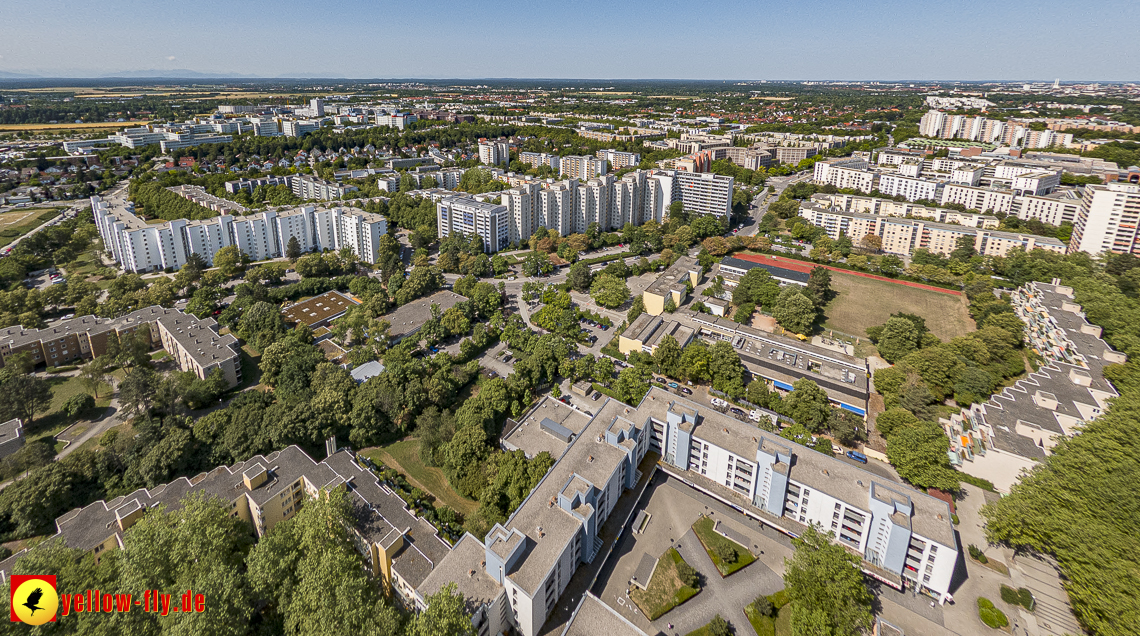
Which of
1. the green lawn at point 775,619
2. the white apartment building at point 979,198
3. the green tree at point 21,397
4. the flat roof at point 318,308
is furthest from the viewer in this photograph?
the white apartment building at point 979,198

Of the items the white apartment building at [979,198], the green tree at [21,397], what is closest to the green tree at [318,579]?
the green tree at [21,397]

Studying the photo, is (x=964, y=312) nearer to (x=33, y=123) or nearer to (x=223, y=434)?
(x=223, y=434)

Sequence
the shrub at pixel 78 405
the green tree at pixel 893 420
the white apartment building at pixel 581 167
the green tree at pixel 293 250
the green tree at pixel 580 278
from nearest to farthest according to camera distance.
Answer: the green tree at pixel 893 420, the shrub at pixel 78 405, the green tree at pixel 580 278, the green tree at pixel 293 250, the white apartment building at pixel 581 167

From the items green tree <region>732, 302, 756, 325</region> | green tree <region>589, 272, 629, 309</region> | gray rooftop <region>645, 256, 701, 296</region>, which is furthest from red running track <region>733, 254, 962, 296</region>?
green tree <region>589, 272, 629, 309</region>

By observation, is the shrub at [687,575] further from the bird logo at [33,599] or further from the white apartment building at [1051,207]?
the white apartment building at [1051,207]

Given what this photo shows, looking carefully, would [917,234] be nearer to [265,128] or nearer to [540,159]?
[540,159]

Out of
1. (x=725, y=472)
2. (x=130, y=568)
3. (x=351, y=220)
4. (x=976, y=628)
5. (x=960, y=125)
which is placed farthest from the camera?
(x=960, y=125)

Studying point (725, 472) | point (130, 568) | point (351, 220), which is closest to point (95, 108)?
point (351, 220)
